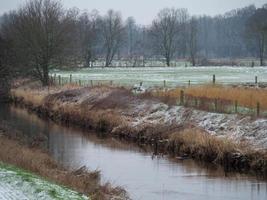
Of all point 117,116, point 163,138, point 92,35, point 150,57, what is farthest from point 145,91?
point 150,57

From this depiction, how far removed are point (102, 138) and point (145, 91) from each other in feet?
29.8

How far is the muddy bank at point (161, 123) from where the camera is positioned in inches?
977

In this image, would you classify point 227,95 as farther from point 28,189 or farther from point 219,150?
point 28,189

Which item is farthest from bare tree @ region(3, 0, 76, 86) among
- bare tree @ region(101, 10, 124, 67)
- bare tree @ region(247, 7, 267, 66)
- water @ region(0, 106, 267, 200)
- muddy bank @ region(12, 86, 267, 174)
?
bare tree @ region(101, 10, 124, 67)

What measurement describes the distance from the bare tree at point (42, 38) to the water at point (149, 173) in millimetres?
25679

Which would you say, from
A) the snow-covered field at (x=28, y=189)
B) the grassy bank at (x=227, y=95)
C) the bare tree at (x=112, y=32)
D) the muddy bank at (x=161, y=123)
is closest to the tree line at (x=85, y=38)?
the bare tree at (x=112, y=32)

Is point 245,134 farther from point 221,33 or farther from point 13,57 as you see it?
point 221,33

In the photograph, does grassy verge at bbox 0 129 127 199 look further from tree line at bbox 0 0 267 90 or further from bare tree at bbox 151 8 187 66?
bare tree at bbox 151 8 187 66

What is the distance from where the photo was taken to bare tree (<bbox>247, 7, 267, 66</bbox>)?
102075mm

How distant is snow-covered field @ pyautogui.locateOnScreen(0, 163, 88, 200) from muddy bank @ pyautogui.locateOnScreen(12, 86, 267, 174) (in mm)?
10467

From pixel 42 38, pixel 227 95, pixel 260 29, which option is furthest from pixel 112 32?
pixel 227 95

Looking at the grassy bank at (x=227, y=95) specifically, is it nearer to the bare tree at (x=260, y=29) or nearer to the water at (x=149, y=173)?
the water at (x=149, y=173)

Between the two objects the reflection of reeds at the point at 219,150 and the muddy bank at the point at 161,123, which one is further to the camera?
the muddy bank at the point at 161,123

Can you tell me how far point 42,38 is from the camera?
58.9m
